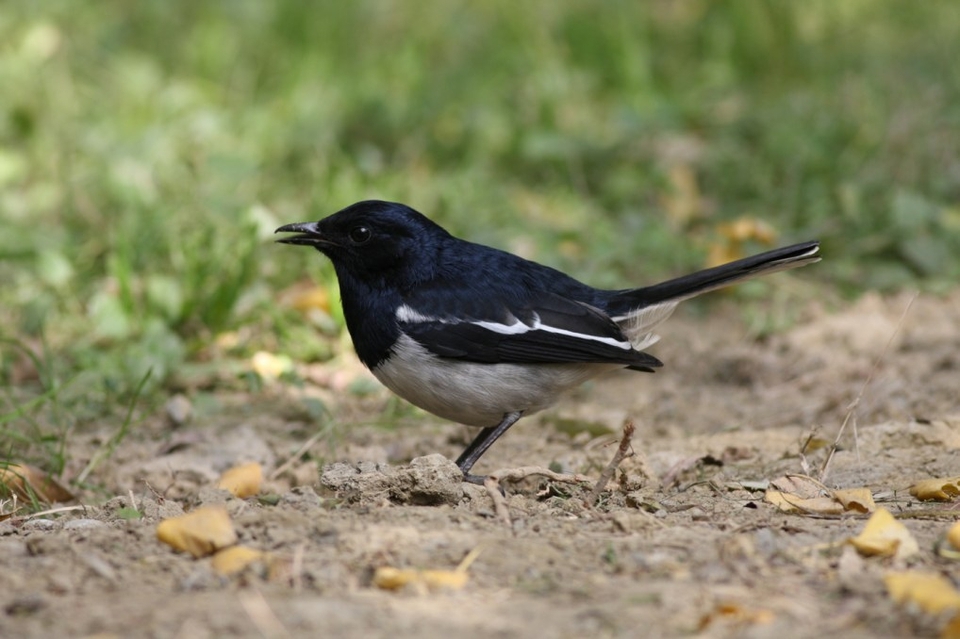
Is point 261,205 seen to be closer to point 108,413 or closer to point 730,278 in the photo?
point 108,413

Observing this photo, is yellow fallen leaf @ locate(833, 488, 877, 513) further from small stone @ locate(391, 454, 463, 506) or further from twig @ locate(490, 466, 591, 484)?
small stone @ locate(391, 454, 463, 506)

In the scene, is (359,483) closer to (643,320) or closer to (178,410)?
(643,320)

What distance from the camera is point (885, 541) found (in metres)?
2.99

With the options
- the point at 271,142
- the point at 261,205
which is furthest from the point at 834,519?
the point at 271,142

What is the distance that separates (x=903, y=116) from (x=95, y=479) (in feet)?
17.5

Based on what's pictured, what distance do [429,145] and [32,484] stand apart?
13.9 feet

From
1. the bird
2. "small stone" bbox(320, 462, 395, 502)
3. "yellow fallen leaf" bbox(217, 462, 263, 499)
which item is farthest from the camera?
the bird

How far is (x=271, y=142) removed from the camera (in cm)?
773

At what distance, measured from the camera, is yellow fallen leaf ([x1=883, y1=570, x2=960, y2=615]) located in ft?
8.36

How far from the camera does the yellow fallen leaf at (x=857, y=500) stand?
350 cm

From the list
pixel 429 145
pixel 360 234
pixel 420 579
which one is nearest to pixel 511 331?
pixel 360 234

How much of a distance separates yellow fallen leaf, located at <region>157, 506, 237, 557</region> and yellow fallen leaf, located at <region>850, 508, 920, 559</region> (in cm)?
158

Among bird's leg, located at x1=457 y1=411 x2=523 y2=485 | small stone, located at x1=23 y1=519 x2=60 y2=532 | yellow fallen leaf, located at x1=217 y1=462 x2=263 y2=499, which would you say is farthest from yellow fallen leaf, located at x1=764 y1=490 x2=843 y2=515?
small stone, located at x1=23 y1=519 x2=60 y2=532

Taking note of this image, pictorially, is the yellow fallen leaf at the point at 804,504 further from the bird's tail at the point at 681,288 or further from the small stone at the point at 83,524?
the small stone at the point at 83,524
